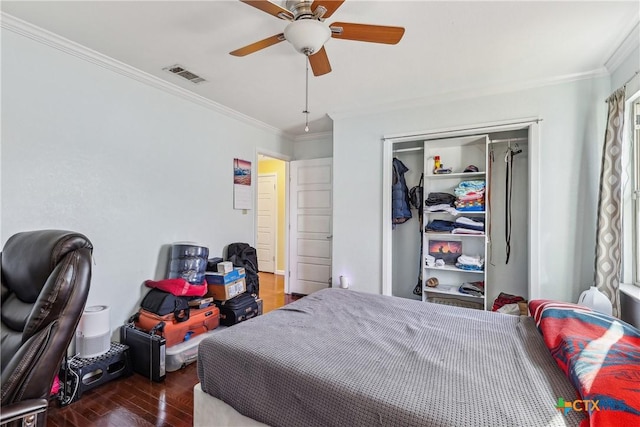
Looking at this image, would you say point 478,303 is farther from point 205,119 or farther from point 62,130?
point 62,130

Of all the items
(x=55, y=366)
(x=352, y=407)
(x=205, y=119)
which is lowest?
(x=352, y=407)

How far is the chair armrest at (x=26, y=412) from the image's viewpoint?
0.90 meters

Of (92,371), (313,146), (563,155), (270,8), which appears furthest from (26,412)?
(313,146)

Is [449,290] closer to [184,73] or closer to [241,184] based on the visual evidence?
[241,184]

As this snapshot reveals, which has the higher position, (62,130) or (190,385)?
(62,130)

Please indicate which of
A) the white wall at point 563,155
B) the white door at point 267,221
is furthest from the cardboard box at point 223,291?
the white door at point 267,221

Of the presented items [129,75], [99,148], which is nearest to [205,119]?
[129,75]

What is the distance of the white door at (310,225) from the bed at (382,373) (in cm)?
277

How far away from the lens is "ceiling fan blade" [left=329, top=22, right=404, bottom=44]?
168cm

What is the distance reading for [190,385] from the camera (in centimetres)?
235

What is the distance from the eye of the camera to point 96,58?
2490 millimetres

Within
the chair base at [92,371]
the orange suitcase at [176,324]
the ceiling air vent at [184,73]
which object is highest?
the ceiling air vent at [184,73]

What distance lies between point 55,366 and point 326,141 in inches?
168

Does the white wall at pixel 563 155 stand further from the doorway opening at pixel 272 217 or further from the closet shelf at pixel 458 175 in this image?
the doorway opening at pixel 272 217
